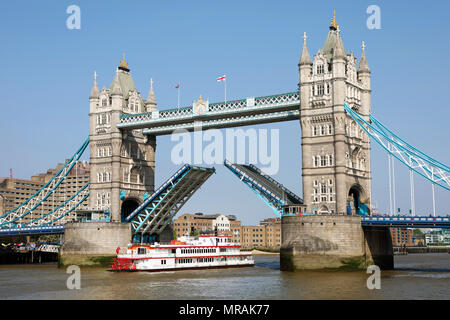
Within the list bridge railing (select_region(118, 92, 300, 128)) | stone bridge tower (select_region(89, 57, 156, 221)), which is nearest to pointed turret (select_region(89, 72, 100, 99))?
stone bridge tower (select_region(89, 57, 156, 221))

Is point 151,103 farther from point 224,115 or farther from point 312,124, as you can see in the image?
point 312,124

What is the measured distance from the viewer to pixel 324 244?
57531 millimetres

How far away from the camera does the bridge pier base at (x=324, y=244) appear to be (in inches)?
2255

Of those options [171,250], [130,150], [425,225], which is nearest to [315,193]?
[425,225]

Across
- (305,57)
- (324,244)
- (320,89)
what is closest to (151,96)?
(305,57)

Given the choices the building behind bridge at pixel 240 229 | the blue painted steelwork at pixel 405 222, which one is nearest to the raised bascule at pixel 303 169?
the blue painted steelwork at pixel 405 222

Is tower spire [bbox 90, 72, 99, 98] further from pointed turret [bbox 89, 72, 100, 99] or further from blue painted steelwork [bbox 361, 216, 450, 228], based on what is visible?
blue painted steelwork [bbox 361, 216, 450, 228]

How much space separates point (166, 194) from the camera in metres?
71.8

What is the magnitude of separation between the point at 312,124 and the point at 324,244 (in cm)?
1330

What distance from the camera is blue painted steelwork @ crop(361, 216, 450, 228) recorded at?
2156 inches

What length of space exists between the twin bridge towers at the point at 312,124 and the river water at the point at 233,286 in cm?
1048

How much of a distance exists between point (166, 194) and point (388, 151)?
85.2ft

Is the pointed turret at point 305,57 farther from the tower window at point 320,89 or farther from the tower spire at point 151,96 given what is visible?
the tower spire at point 151,96

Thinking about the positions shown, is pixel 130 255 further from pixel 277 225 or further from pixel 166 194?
pixel 277 225
